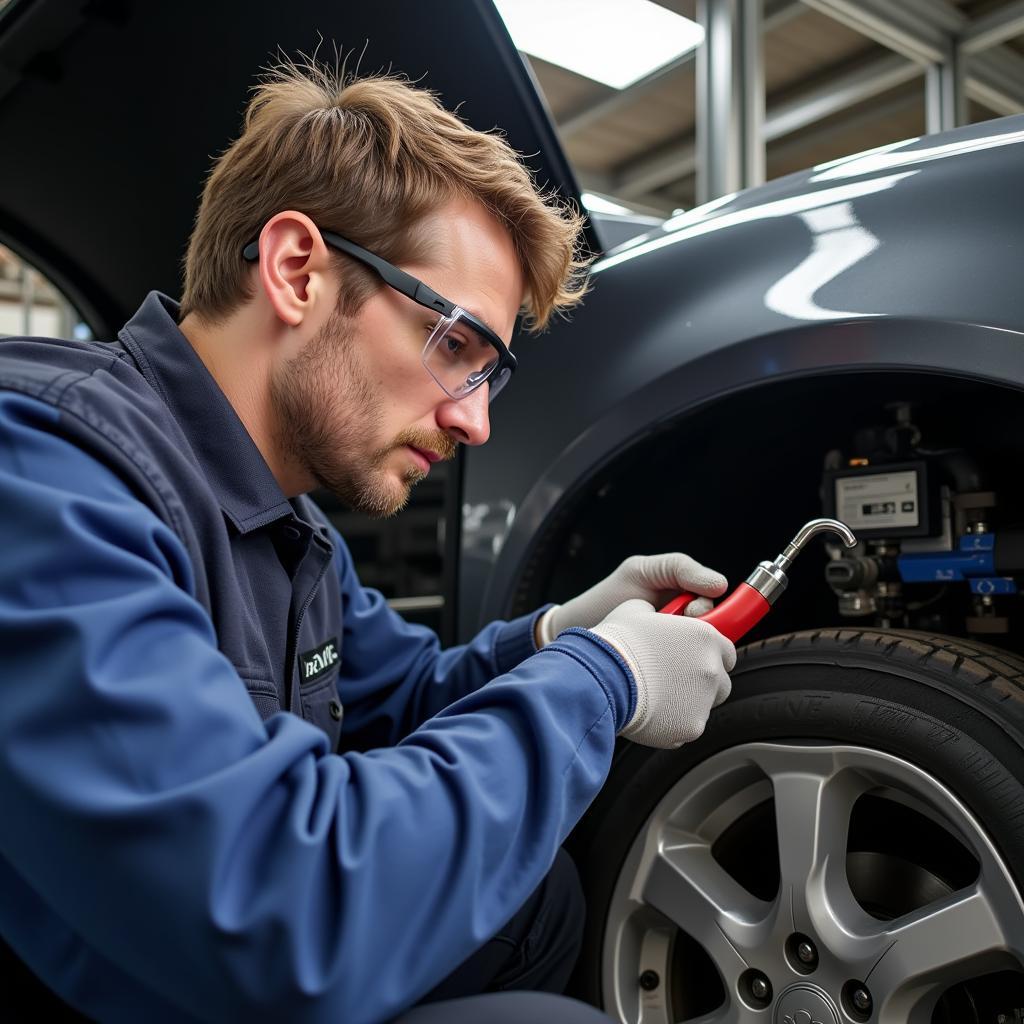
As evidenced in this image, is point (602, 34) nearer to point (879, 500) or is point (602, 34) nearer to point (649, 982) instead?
point (879, 500)

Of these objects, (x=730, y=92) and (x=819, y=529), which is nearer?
(x=819, y=529)

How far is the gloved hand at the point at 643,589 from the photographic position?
1.00m

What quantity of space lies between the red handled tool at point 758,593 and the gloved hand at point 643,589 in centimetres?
6

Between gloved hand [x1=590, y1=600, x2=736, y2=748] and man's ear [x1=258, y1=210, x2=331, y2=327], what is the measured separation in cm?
41

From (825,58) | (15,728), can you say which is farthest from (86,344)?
(825,58)

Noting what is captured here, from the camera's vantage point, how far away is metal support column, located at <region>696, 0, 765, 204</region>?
184 centimetres

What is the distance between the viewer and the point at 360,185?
0.91 metres

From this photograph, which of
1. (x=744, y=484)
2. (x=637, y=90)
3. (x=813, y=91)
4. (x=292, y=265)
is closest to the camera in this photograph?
(x=292, y=265)

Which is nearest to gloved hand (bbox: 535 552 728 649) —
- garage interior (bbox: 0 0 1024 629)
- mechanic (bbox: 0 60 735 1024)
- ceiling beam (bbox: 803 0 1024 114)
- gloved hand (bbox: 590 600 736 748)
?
mechanic (bbox: 0 60 735 1024)

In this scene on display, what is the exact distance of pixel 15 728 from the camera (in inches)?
20.7


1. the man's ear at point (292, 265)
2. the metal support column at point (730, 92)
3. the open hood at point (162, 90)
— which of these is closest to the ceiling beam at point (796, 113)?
the metal support column at point (730, 92)

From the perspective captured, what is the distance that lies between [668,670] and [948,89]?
190cm

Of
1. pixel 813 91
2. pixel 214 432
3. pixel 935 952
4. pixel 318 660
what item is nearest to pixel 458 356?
pixel 214 432

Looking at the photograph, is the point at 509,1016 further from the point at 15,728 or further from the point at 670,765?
the point at 15,728
